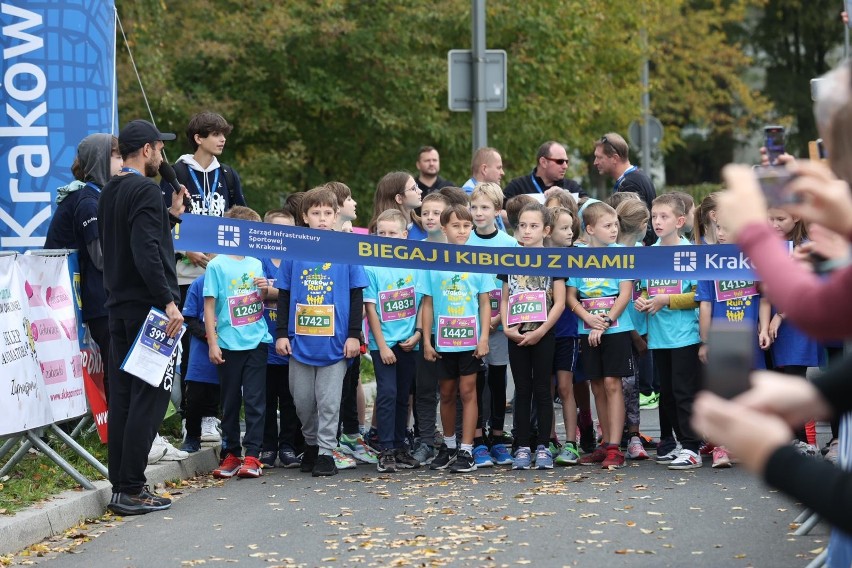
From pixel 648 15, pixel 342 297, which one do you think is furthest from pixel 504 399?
pixel 648 15

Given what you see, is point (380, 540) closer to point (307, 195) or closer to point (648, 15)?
point (307, 195)

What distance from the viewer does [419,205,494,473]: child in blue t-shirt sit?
10155 millimetres

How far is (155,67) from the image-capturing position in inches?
794

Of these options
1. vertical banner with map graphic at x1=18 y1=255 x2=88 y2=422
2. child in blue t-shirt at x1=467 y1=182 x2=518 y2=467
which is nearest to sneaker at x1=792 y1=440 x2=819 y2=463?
child in blue t-shirt at x1=467 y1=182 x2=518 y2=467

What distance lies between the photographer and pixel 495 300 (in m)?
11.0

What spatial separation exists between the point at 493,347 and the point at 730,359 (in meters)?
7.96

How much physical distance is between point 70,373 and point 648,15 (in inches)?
916

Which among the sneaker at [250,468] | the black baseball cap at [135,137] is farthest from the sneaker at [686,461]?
the black baseball cap at [135,137]

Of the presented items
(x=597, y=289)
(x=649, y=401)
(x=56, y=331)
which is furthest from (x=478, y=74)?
(x=56, y=331)

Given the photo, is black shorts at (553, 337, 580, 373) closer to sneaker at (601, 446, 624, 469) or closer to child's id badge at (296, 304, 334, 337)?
sneaker at (601, 446, 624, 469)

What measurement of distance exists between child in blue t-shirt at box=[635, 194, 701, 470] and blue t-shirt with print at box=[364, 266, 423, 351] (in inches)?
66.7

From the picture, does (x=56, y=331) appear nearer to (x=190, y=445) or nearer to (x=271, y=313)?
(x=190, y=445)

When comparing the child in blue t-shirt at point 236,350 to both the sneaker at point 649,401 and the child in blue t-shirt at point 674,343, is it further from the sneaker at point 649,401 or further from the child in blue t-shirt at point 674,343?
the sneaker at point 649,401

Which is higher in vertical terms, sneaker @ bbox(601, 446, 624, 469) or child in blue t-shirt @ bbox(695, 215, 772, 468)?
child in blue t-shirt @ bbox(695, 215, 772, 468)
